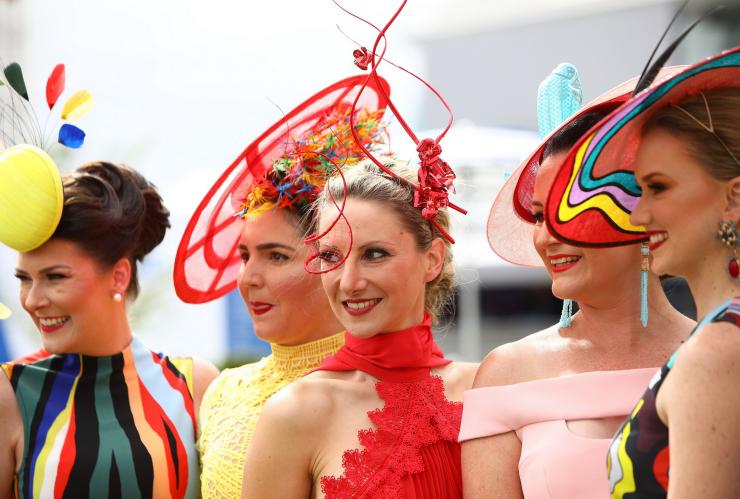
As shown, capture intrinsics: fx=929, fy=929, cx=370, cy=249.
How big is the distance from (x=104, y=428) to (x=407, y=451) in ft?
4.01

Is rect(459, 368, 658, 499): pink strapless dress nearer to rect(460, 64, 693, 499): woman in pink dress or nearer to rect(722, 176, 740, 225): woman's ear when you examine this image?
rect(460, 64, 693, 499): woman in pink dress

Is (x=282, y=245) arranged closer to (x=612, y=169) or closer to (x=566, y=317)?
(x=566, y=317)

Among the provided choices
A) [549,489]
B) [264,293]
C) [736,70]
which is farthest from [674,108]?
[264,293]

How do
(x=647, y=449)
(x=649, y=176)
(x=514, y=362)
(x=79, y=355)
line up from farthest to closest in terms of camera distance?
(x=79, y=355) → (x=514, y=362) → (x=649, y=176) → (x=647, y=449)

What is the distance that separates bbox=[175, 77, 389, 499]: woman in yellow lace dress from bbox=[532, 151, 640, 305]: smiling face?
783 mm

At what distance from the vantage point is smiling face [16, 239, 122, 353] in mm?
3320

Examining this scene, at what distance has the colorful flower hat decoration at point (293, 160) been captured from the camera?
3123mm

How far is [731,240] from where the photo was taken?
1.82m

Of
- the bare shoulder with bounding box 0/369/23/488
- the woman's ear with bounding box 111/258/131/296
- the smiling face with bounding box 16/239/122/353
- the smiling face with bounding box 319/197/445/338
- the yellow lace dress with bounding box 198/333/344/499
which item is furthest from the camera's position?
the woman's ear with bounding box 111/258/131/296

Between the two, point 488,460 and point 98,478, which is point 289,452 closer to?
point 488,460

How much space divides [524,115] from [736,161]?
958 cm

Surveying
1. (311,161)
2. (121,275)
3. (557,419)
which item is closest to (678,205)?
(557,419)

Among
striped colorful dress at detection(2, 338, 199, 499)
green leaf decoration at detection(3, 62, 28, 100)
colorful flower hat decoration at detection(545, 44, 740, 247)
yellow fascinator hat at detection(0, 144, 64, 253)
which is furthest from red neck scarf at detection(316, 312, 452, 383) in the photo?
green leaf decoration at detection(3, 62, 28, 100)

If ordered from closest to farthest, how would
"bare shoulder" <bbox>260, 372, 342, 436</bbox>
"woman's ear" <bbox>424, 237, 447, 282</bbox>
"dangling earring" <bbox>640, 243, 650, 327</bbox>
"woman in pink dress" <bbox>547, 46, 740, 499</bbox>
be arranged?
"woman in pink dress" <bbox>547, 46, 740, 499</bbox>, "dangling earring" <bbox>640, 243, 650, 327</bbox>, "bare shoulder" <bbox>260, 372, 342, 436</bbox>, "woman's ear" <bbox>424, 237, 447, 282</bbox>
